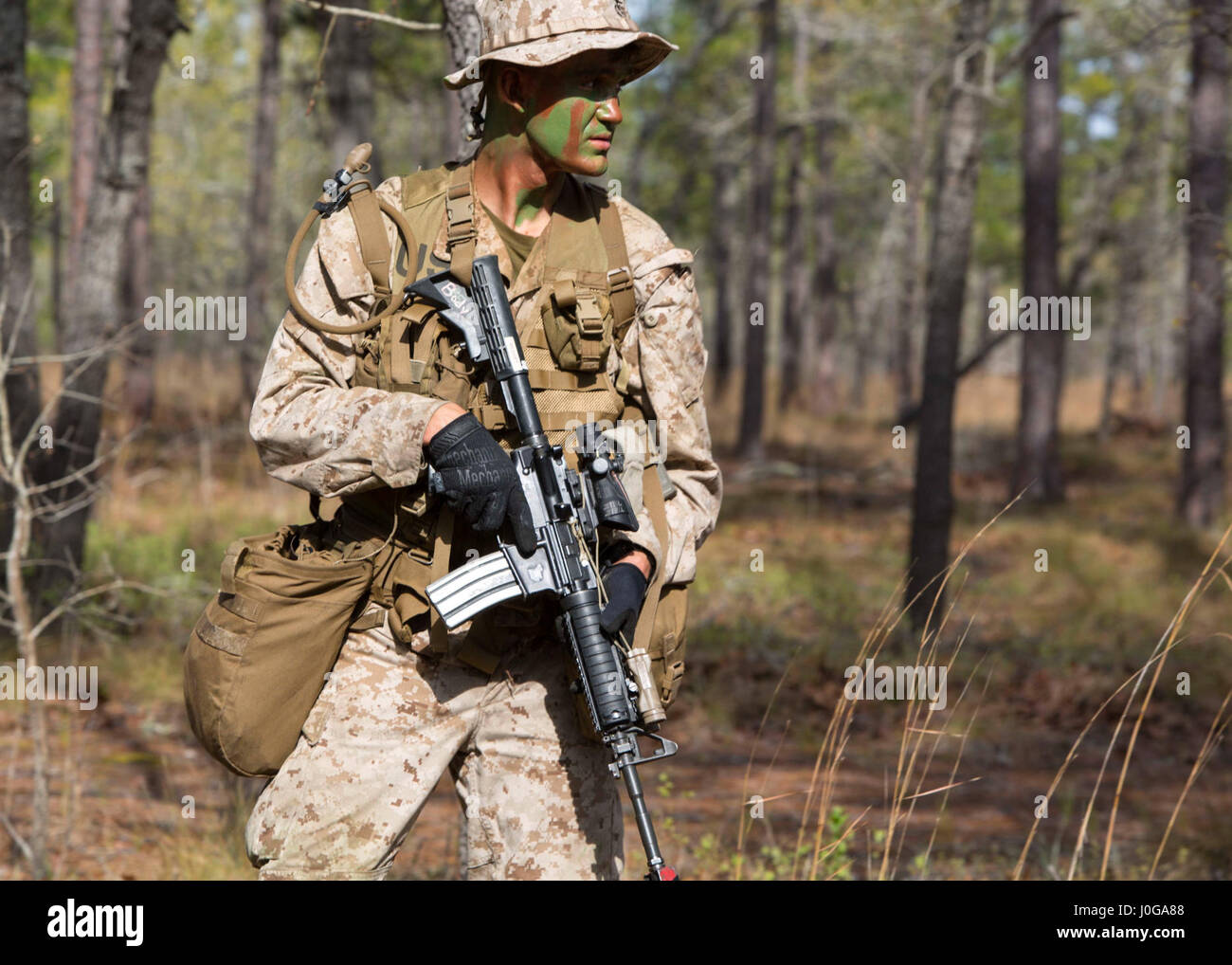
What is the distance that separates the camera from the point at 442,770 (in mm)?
2498

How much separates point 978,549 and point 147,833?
768cm

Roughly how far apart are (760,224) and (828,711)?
956 cm

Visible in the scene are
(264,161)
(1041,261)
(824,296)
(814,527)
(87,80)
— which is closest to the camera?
(87,80)

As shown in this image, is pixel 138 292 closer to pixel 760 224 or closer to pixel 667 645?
pixel 760 224

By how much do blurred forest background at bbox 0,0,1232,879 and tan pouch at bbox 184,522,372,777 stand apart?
112 cm

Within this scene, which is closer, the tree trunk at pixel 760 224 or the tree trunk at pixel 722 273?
the tree trunk at pixel 760 224

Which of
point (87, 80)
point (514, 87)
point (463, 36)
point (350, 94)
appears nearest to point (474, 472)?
point (514, 87)

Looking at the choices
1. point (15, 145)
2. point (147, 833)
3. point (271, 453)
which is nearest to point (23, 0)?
point (15, 145)

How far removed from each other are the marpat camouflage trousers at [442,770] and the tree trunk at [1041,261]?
966cm

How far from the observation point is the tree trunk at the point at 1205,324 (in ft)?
31.3

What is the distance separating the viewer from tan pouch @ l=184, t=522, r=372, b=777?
7.70 ft

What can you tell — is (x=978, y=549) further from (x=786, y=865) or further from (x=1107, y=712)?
(x=786, y=865)

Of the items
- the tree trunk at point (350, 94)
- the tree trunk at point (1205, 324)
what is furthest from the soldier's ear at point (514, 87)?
the tree trunk at point (1205, 324)

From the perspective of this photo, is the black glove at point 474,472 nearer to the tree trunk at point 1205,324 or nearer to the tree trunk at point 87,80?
the tree trunk at point 1205,324
